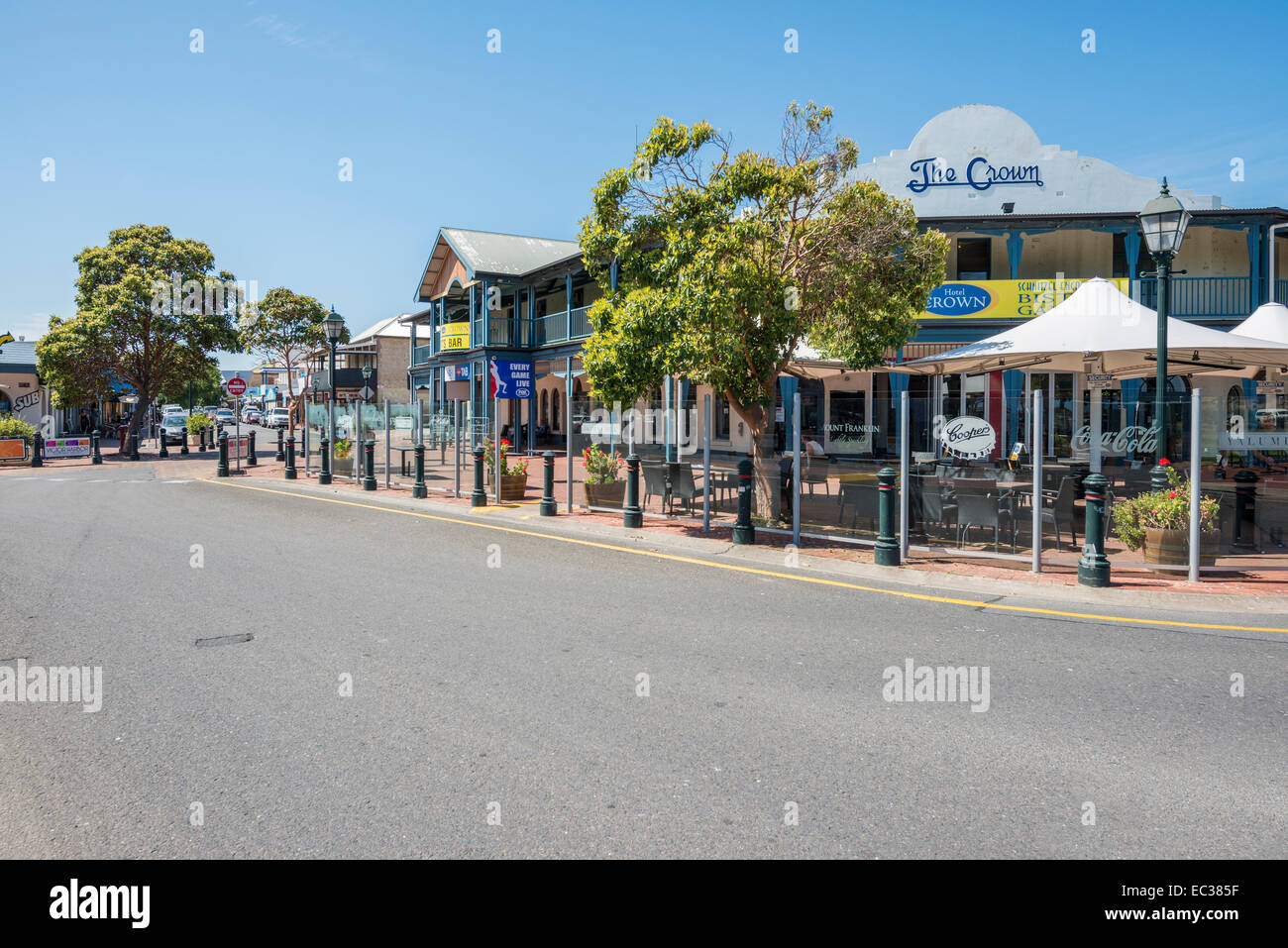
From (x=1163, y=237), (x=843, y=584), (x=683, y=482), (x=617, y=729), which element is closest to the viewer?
(x=617, y=729)

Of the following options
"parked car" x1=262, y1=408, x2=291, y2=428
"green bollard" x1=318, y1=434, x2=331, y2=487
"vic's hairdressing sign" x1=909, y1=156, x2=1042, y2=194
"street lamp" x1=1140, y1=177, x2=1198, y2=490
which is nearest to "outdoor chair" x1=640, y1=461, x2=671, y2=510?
"street lamp" x1=1140, y1=177, x2=1198, y2=490

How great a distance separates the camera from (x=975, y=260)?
965 inches

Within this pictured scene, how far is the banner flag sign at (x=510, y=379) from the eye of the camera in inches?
1235

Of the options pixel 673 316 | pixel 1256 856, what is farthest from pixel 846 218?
pixel 1256 856

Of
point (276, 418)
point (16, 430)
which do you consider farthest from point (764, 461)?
point (276, 418)

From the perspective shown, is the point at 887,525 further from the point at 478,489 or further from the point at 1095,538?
the point at 478,489

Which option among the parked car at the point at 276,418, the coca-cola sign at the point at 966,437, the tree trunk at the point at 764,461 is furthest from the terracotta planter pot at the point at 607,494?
the parked car at the point at 276,418

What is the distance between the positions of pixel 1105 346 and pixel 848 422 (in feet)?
11.3

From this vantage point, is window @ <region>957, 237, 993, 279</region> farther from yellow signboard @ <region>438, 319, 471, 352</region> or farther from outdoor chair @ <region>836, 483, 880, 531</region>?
yellow signboard @ <region>438, 319, 471, 352</region>

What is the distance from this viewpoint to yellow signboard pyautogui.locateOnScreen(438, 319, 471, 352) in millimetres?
34938

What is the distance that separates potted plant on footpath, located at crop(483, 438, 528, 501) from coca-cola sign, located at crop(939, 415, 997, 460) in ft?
28.2

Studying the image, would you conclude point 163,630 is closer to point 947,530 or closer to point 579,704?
point 579,704

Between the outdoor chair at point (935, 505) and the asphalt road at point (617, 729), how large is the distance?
8.03ft

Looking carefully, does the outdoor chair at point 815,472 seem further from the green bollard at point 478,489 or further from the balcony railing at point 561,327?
the balcony railing at point 561,327
